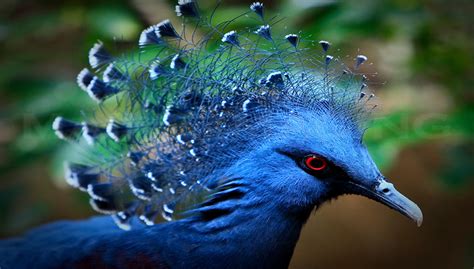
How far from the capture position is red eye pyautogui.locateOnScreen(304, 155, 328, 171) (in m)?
1.71

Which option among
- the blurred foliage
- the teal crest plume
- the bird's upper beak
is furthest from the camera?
the blurred foliage

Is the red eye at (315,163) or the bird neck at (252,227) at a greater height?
the red eye at (315,163)

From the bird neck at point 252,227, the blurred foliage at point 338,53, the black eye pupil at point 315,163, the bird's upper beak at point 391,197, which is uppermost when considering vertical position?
the blurred foliage at point 338,53

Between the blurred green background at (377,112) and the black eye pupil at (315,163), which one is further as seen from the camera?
the blurred green background at (377,112)

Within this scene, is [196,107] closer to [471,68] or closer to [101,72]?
[101,72]

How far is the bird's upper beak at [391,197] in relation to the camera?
167 cm

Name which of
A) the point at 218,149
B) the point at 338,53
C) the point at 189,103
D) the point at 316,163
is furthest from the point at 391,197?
the point at 338,53

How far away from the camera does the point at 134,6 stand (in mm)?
2973

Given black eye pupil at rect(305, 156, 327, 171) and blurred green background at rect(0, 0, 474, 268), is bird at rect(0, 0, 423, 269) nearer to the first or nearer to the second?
black eye pupil at rect(305, 156, 327, 171)

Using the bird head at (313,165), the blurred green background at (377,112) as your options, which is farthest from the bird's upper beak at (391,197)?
the blurred green background at (377,112)

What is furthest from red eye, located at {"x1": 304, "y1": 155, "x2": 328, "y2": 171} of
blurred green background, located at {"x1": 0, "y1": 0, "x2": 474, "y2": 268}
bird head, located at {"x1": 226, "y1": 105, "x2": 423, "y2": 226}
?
blurred green background, located at {"x1": 0, "y1": 0, "x2": 474, "y2": 268}

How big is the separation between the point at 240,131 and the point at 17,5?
2.06 metres

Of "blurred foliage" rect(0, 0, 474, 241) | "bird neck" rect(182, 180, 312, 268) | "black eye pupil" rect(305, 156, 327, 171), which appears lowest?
"bird neck" rect(182, 180, 312, 268)

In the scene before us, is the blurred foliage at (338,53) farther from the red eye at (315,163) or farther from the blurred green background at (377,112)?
the red eye at (315,163)
